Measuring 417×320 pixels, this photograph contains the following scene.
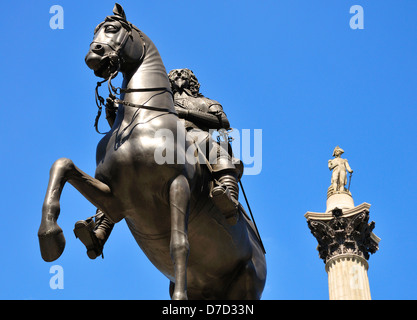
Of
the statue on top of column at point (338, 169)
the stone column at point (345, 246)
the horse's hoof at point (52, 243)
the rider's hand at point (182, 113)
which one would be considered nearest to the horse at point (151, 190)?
the horse's hoof at point (52, 243)

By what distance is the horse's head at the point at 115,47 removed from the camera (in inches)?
491

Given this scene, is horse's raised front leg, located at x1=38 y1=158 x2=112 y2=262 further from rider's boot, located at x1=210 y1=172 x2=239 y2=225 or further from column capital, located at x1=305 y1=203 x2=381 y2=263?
column capital, located at x1=305 y1=203 x2=381 y2=263

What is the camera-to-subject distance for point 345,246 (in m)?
30.3

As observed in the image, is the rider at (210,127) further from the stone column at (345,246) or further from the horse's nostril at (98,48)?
the stone column at (345,246)

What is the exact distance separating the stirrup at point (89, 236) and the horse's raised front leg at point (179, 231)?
4.43 ft

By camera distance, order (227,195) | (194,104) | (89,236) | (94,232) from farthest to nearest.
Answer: (194,104) → (94,232) → (89,236) → (227,195)

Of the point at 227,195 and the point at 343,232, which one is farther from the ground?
the point at 343,232

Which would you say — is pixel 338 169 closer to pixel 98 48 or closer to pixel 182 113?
pixel 182 113

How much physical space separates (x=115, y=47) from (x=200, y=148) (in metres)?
1.93

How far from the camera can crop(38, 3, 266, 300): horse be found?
38.5 ft

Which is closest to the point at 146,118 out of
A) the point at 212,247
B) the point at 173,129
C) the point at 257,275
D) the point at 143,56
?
the point at 173,129

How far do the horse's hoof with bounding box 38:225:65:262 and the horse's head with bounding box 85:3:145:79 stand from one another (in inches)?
97.9

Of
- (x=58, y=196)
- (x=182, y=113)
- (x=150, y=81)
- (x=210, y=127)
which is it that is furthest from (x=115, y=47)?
(x=58, y=196)
